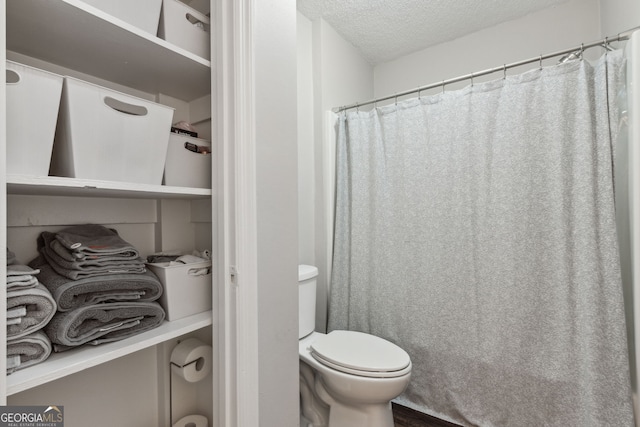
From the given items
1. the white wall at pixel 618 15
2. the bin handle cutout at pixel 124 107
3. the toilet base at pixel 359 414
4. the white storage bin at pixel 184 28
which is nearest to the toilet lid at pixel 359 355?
the toilet base at pixel 359 414

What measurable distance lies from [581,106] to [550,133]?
A: 0.14 m

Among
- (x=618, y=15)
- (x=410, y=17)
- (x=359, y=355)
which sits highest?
(x=410, y=17)

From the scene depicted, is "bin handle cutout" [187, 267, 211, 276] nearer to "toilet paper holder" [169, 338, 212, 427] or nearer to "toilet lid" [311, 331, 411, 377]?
"toilet paper holder" [169, 338, 212, 427]

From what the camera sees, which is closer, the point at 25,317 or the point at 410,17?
the point at 25,317

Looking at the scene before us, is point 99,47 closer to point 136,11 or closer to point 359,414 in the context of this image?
point 136,11

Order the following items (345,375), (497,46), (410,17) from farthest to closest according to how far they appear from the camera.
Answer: (497,46) → (410,17) → (345,375)

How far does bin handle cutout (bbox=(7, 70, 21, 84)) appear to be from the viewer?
60cm

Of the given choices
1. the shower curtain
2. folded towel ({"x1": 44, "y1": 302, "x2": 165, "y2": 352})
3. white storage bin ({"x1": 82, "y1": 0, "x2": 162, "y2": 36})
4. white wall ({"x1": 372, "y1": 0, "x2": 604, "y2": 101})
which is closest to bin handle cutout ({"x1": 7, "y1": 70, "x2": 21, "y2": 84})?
white storage bin ({"x1": 82, "y1": 0, "x2": 162, "y2": 36})

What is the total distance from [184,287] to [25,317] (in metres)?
0.38

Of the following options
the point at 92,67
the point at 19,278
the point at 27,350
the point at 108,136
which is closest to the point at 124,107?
the point at 108,136

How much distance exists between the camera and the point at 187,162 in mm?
1003

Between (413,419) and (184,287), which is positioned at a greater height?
(184,287)

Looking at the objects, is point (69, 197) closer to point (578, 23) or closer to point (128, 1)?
point (128, 1)

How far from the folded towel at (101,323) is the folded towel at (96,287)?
0.07ft
